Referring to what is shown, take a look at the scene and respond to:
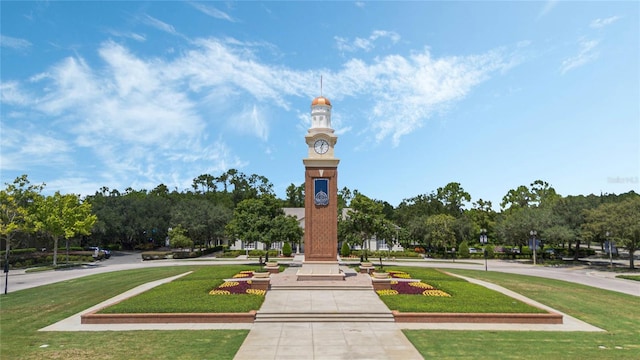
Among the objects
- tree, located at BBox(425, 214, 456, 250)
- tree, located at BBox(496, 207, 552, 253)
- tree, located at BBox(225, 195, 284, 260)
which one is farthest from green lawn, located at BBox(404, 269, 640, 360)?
tree, located at BBox(425, 214, 456, 250)

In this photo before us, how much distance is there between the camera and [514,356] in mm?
14438

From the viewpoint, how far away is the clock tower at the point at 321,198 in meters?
30.5

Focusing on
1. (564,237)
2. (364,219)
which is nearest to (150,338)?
(364,219)

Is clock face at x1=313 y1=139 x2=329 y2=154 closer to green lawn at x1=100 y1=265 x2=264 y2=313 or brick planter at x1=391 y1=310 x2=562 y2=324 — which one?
green lawn at x1=100 y1=265 x2=264 y2=313

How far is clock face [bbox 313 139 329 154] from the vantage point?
31.1 m

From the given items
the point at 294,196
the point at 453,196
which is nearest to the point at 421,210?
the point at 453,196

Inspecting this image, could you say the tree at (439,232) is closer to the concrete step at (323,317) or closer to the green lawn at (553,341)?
the green lawn at (553,341)

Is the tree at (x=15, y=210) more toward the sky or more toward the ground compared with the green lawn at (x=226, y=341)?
more toward the sky

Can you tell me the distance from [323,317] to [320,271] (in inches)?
399

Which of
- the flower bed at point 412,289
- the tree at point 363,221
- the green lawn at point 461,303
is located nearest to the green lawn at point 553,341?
the green lawn at point 461,303

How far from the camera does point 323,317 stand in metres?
19.3

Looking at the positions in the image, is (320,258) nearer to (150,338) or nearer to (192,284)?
(192,284)

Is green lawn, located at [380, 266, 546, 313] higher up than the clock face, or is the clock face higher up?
the clock face

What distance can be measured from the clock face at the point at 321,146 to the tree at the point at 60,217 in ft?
106
